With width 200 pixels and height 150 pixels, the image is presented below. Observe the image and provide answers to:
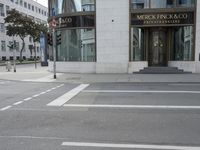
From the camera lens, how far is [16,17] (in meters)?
60.2

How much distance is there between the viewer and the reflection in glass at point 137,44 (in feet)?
75.5

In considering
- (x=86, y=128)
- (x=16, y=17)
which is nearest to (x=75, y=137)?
(x=86, y=128)

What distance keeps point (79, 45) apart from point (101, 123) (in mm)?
17497

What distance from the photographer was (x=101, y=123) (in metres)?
7.11

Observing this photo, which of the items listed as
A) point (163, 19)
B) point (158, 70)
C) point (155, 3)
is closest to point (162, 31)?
point (163, 19)

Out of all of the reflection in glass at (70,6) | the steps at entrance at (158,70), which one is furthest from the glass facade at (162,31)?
the reflection in glass at (70,6)

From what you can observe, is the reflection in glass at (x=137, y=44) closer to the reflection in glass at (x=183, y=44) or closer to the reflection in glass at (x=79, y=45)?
the reflection in glass at (x=183, y=44)

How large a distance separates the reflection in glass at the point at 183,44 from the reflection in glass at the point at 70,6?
7451 millimetres

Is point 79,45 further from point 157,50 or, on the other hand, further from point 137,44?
point 157,50

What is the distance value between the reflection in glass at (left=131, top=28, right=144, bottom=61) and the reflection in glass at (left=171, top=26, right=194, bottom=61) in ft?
8.85

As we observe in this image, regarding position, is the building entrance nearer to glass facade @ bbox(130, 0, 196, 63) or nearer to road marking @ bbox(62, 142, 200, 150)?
glass facade @ bbox(130, 0, 196, 63)

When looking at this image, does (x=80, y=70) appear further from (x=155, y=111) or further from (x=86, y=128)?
(x=86, y=128)

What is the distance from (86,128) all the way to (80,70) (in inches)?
686

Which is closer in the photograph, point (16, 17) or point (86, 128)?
point (86, 128)
